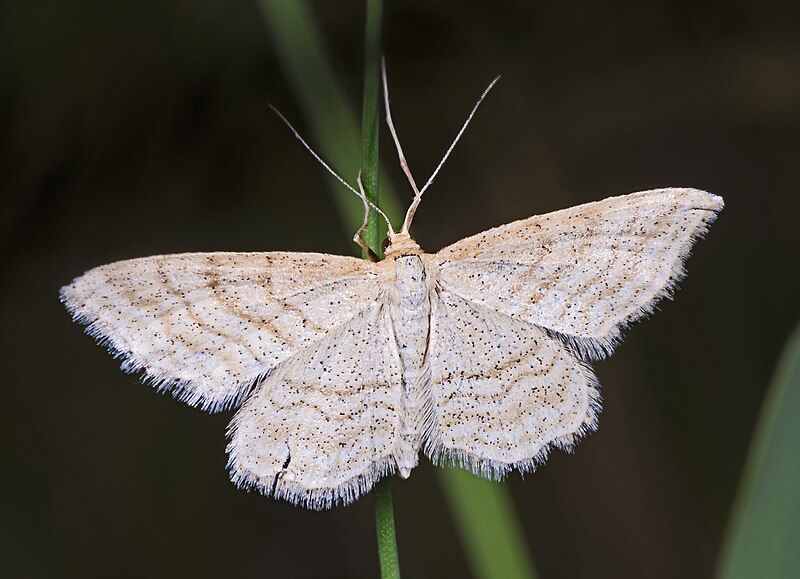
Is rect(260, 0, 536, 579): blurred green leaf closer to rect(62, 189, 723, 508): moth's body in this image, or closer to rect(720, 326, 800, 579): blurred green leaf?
rect(62, 189, 723, 508): moth's body

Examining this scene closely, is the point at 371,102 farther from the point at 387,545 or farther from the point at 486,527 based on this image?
the point at 486,527

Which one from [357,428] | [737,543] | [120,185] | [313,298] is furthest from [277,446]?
[120,185]

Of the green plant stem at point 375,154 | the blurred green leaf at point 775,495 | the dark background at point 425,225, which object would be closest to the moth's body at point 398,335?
the green plant stem at point 375,154

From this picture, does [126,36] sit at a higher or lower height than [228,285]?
higher

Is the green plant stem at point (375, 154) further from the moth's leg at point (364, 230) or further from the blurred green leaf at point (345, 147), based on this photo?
the blurred green leaf at point (345, 147)

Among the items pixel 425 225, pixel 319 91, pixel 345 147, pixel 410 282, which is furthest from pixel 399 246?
pixel 425 225

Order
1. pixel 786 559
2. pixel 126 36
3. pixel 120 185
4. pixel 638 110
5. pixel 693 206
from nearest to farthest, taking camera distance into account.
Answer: pixel 786 559, pixel 693 206, pixel 126 36, pixel 120 185, pixel 638 110

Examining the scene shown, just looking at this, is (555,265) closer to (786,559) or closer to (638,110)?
(786,559)
